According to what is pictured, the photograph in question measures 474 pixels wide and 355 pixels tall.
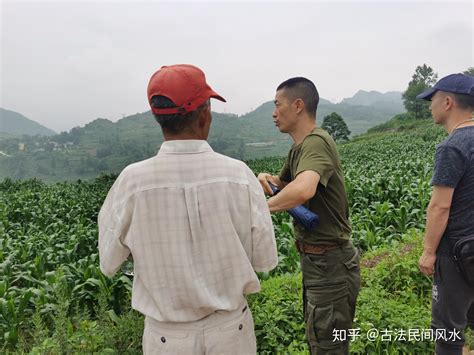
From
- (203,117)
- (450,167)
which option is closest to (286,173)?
(450,167)

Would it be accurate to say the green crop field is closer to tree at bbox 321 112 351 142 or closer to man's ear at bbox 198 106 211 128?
man's ear at bbox 198 106 211 128

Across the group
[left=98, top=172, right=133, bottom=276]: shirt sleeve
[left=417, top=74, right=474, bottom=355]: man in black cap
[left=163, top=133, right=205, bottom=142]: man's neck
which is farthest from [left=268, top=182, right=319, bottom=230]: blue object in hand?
[left=98, top=172, right=133, bottom=276]: shirt sleeve

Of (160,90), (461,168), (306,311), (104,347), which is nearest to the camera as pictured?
(160,90)

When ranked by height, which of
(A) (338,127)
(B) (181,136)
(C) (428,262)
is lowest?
(C) (428,262)

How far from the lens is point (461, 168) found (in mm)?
2236

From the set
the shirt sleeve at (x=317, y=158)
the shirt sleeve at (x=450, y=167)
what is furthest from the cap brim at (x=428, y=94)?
the shirt sleeve at (x=317, y=158)

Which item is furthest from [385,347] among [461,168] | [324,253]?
[461,168]

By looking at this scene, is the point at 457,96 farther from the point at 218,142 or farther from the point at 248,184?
the point at 218,142

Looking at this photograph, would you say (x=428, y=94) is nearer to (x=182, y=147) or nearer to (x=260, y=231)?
(x=260, y=231)

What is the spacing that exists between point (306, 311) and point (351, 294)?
1.05 ft

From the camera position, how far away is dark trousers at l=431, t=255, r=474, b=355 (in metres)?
2.31

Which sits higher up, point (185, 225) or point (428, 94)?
point (428, 94)

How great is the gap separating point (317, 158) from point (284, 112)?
1.43 feet

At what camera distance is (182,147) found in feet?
4.64
